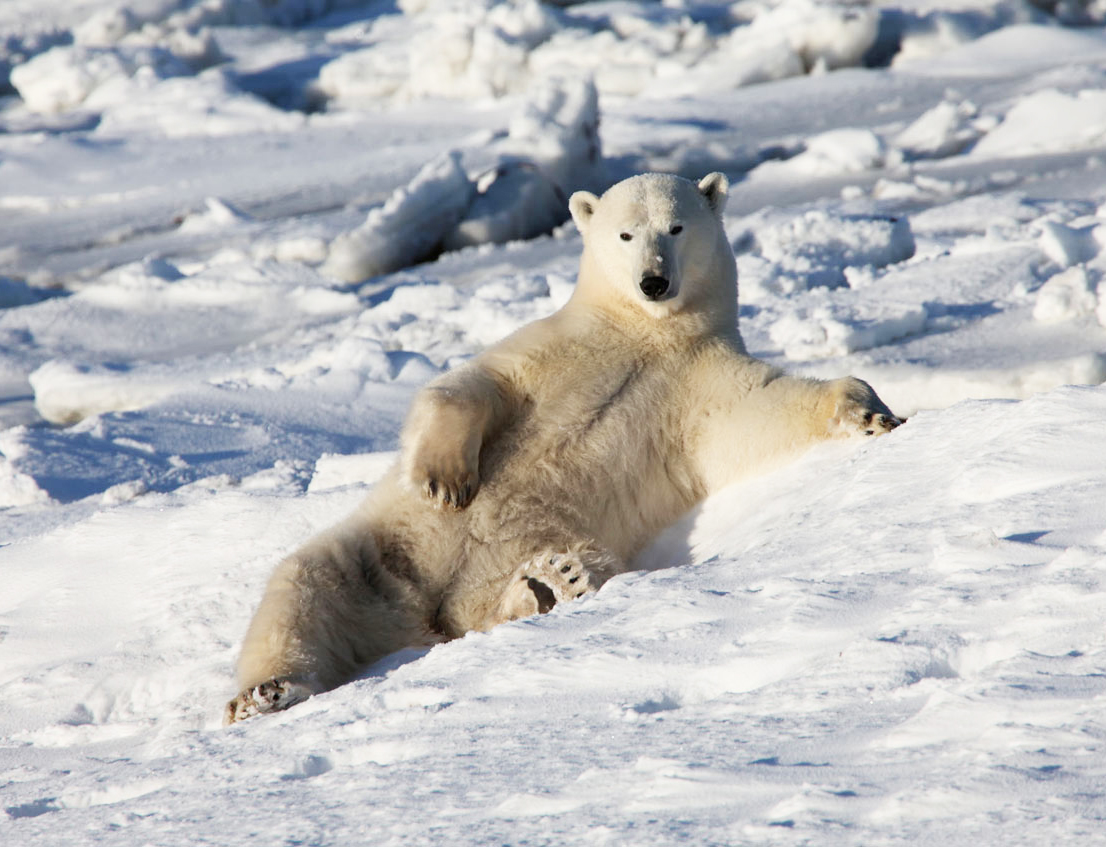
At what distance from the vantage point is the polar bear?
9.37 ft

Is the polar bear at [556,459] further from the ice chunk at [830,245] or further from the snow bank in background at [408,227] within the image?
the snow bank in background at [408,227]

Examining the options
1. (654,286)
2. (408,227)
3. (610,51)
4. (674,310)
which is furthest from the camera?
(610,51)

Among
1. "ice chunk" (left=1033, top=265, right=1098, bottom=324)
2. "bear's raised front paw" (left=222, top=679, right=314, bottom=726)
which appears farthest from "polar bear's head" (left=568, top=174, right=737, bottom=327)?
"ice chunk" (left=1033, top=265, right=1098, bottom=324)

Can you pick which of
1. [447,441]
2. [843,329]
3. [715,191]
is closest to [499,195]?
[843,329]

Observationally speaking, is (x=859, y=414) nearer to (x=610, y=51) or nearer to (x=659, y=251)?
(x=659, y=251)

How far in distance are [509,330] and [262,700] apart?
3757 millimetres

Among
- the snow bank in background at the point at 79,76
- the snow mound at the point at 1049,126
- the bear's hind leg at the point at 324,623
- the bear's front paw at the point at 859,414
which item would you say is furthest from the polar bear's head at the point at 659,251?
the snow bank in background at the point at 79,76

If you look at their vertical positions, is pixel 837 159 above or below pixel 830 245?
above

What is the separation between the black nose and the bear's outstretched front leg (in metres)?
0.53

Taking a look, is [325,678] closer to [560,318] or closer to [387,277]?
[560,318]

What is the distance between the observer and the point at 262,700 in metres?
2.48

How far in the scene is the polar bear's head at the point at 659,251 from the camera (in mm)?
3363

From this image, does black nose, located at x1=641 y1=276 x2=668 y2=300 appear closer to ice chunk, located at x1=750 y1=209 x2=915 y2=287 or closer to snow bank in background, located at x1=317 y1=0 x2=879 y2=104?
ice chunk, located at x1=750 y1=209 x2=915 y2=287

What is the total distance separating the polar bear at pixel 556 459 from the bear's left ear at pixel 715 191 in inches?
11.2
